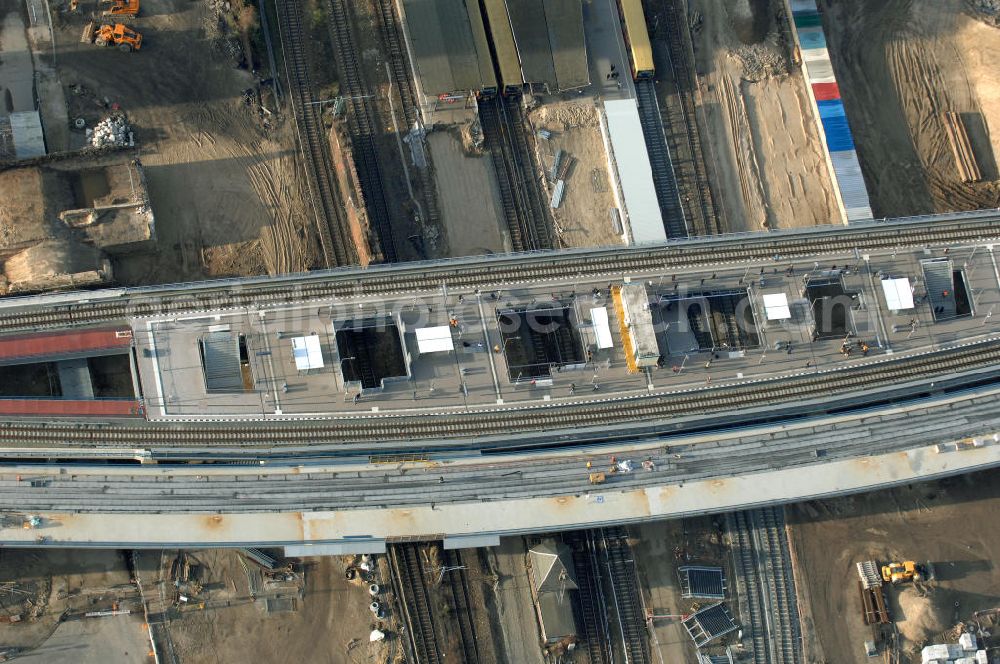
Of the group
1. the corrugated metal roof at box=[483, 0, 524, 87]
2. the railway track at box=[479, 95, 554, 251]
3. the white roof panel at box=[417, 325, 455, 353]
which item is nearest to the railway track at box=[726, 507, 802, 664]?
the white roof panel at box=[417, 325, 455, 353]

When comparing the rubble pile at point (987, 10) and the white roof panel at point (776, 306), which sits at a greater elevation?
the rubble pile at point (987, 10)

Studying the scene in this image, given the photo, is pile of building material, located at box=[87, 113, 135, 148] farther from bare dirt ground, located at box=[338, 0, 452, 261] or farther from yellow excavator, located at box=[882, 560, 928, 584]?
yellow excavator, located at box=[882, 560, 928, 584]

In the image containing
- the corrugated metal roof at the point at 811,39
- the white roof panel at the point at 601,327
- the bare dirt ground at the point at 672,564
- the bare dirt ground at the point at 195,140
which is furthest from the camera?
the corrugated metal roof at the point at 811,39

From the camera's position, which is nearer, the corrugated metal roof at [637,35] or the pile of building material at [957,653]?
the pile of building material at [957,653]

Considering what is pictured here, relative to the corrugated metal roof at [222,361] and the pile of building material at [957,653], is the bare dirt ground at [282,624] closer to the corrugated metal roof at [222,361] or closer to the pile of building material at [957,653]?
the corrugated metal roof at [222,361]

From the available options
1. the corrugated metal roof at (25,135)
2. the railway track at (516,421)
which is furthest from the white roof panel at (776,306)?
the corrugated metal roof at (25,135)

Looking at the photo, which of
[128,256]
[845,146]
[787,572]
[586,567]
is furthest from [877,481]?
[128,256]

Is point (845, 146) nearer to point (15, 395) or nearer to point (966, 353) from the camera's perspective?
point (966, 353)
